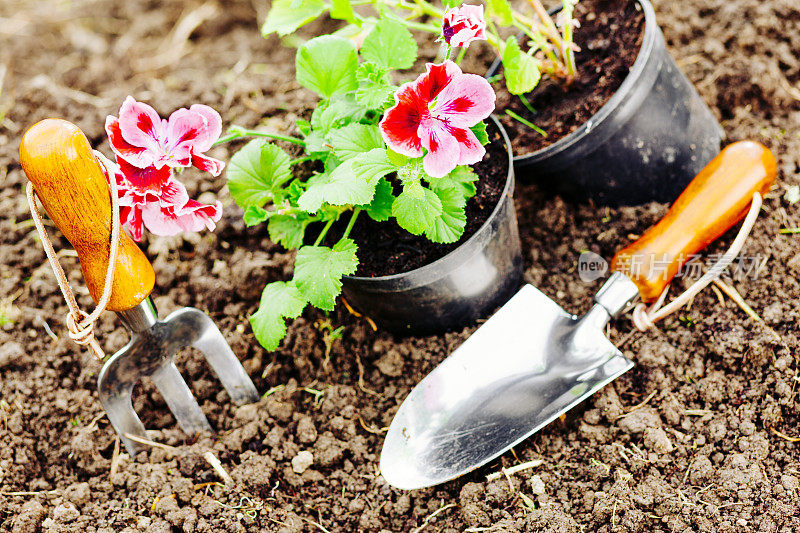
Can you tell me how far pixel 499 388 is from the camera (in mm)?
1497

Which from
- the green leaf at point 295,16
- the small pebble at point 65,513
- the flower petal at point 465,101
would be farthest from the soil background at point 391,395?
the flower petal at point 465,101

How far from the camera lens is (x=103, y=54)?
2.55 metres

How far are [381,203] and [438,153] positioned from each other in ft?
0.76

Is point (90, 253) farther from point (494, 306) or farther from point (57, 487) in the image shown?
point (494, 306)

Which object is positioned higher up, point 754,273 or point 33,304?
point 33,304

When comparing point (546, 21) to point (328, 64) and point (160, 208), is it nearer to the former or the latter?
point (328, 64)

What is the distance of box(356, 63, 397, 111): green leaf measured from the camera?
49.1 inches

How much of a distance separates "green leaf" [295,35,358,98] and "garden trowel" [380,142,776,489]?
2.05ft

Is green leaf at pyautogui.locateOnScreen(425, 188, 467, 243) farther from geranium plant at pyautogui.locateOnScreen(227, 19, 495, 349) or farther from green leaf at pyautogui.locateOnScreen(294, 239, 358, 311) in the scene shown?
green leaf at pyautogui.locateOnScreen(294, 239, 358, 311)

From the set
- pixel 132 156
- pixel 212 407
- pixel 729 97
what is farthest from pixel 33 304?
pixel 729 97

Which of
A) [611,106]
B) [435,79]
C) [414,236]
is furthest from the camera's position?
[611,106]

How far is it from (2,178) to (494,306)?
1432mm

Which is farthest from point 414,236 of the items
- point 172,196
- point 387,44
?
point 172,196

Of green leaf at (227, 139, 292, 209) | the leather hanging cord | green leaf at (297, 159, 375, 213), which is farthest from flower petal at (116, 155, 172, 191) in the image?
the leather hanging cord
